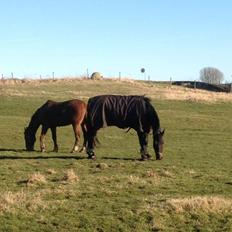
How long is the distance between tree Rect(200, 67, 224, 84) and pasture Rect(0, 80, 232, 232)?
281ft

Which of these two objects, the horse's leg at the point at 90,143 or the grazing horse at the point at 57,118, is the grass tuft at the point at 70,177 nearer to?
the horse's leg at the point at 90,143

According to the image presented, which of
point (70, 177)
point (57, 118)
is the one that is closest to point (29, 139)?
point (57, 118)

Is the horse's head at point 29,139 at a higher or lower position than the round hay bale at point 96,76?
lower

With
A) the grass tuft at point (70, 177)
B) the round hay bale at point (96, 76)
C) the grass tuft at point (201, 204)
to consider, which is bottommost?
the grass tuft at point (70, 177)

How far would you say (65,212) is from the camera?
10.6m

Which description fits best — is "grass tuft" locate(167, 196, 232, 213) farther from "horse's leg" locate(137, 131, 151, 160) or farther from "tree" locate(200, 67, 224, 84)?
"tree" locate(200, 67, 224, 84)

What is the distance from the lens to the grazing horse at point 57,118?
21000mm

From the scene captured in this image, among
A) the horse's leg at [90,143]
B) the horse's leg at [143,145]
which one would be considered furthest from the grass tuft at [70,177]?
the horse's leg at [143,145]

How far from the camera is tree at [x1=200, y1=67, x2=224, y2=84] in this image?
363ft

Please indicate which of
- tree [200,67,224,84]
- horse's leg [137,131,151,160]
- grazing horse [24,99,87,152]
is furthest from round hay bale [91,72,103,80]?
horse's leg [137,131,151,160]

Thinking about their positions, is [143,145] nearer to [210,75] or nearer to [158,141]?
[158,141]

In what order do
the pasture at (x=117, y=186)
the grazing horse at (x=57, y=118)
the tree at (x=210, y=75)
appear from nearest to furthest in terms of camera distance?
the pasture at (x=117, y=186) → the grazing horse at (x=57, y=118) → the tree at (x=210, y=75)

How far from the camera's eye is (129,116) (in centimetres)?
1802

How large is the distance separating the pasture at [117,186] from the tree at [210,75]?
8562 cm
